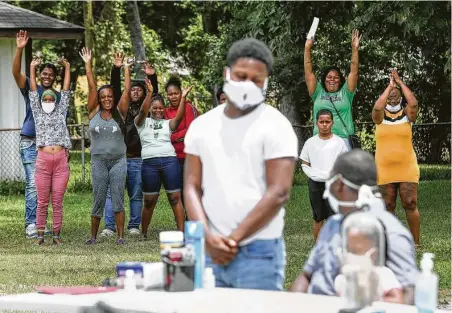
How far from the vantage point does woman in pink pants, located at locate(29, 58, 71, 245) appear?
13922 millimetres

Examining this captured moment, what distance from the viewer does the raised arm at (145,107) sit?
14.3 meters

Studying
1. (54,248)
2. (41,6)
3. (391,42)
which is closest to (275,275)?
(54,248)

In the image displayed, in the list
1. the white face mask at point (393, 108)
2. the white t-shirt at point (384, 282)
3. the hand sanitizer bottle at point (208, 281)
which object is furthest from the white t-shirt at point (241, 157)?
the white face mask at point (393, 108)

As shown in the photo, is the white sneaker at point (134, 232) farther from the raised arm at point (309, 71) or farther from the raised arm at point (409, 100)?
the raised arm at point (409, 100)

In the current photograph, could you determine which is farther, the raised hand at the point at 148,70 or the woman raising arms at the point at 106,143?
the raised hand at the point at 148,70

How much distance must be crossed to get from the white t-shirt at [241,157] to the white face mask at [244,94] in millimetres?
78

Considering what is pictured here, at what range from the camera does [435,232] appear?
15453 mm

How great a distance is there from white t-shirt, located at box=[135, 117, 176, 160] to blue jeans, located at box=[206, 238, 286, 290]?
7.61 m

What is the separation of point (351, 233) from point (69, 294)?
1.50 meters

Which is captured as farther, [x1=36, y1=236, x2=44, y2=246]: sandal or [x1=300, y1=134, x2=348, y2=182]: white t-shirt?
[x1=36, y1=236, x2=44, y2=246]: sandal

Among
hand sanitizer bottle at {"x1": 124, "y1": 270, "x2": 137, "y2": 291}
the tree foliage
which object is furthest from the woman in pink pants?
hand sanitizer bottle at {"x1": 124, "y1": 270, "x2": 137, "y2": 291}

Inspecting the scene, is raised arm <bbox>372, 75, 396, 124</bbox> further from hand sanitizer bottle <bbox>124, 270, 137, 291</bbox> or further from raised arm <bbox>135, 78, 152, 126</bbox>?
hand sanitizer bottle <bbox>124, 270, 137, 291</bbox>

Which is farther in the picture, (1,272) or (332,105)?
(332,105)

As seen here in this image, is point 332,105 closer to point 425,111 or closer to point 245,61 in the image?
point 245,61
